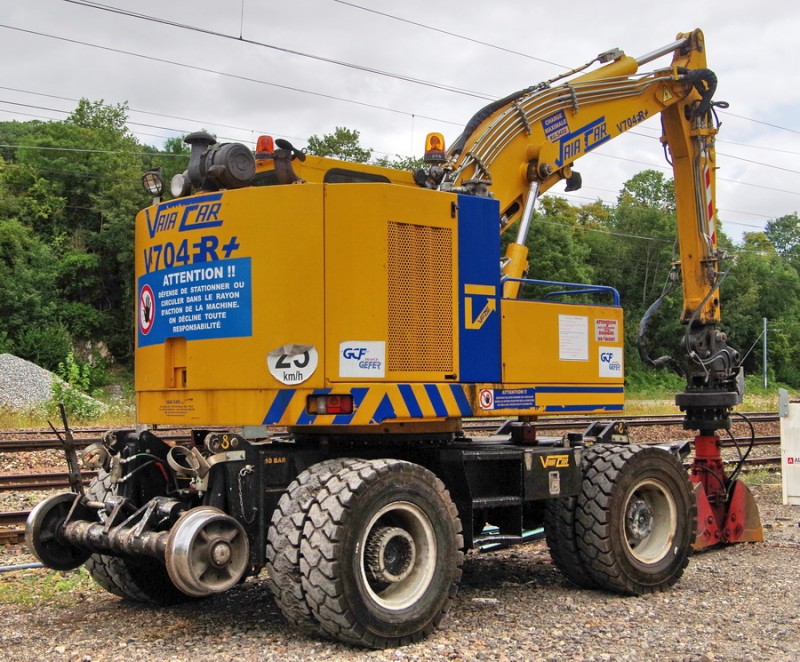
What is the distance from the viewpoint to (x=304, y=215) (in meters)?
6.29

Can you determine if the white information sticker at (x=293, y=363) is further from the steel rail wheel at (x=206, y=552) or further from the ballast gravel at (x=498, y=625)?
the ballast gravel at (x=498, y=625)

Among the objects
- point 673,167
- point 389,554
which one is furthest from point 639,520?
point 673,167

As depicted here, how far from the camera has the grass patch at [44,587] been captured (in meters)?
7.26

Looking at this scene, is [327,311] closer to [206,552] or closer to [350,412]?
[350,412]

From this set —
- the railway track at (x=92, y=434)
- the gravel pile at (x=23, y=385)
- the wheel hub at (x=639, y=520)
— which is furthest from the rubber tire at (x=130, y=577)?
the gravel pile at (x=23, y=385)

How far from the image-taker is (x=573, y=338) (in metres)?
7.71

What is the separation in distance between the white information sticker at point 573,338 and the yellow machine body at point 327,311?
0.43m

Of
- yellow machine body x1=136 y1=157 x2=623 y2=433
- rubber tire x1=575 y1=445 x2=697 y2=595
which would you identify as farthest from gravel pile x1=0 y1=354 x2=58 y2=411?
rubber tire x1=575 y1=445 x2=697 y2=595

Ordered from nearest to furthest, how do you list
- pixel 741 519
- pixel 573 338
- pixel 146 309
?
pixel 146 309
pixel 573 338
pixel 741 519

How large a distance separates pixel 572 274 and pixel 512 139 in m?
42.9

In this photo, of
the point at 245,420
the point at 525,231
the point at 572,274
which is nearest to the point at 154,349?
the point at 245,420

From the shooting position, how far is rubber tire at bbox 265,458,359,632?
5.80m

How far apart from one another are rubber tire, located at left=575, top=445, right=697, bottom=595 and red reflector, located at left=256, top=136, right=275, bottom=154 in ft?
11.2

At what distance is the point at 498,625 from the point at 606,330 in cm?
268
